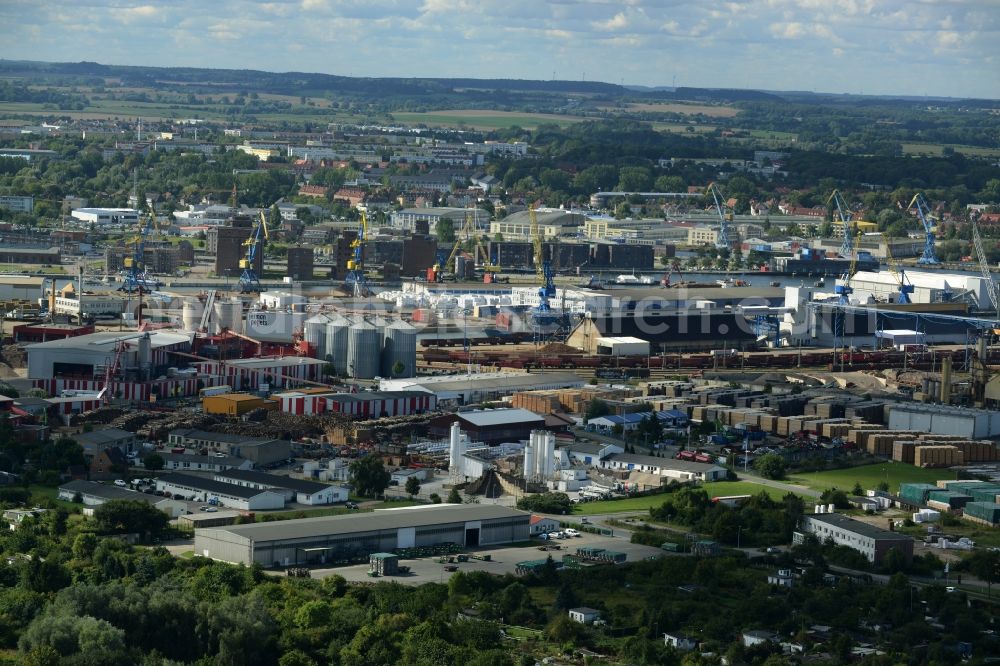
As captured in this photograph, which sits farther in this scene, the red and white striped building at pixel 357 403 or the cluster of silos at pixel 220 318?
the cluster of silos at pixel 220 318

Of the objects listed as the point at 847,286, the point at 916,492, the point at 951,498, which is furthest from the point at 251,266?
the point at 951,498

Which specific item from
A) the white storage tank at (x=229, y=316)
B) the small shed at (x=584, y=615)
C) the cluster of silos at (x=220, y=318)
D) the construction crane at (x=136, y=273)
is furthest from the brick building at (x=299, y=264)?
the small shed at (x=584, y=615)

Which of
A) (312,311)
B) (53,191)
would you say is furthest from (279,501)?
(53,191)

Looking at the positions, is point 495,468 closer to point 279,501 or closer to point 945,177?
point 279,501

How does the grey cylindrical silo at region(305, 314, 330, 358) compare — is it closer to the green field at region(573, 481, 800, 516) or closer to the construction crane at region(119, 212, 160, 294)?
the construction crane at region(119, 212, 160, 294)

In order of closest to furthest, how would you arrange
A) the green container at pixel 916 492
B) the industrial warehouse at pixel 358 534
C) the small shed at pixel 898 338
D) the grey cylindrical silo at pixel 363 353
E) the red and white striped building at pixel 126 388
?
the industrial warehouse at pixel 358 534 → the green container at pixel 916 492 → the red and white striped building at pixel 126 388 → the grey cylindrical silo at pixel 363 353 → the small shed at pixel 898 338

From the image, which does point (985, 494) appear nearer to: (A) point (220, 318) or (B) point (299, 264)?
(A) point (220, 318)

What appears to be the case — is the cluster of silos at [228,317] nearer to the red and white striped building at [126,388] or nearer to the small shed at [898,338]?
the red and white striped building at [126,388]

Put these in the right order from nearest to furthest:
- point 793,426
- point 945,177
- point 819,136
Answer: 1. point 793,426
2. point 945,177
3. point 819,136
